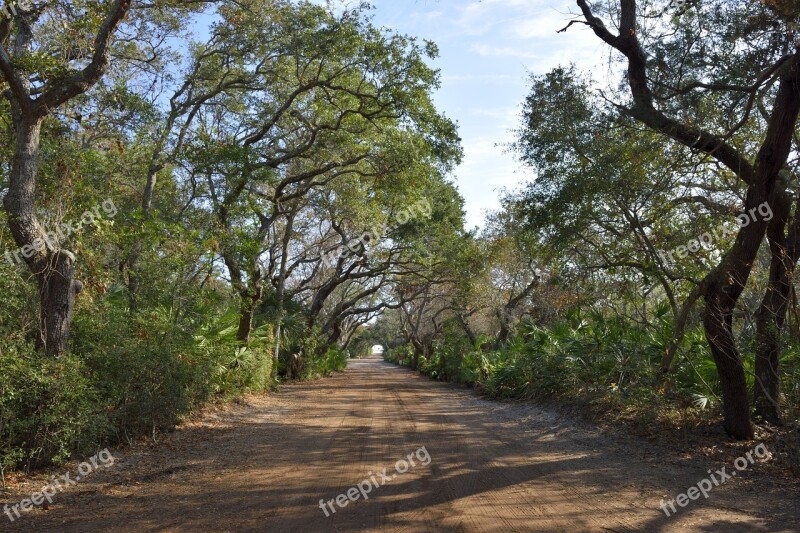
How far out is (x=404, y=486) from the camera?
657 cm

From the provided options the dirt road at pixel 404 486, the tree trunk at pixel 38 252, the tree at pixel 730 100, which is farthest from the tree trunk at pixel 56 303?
the tree at pixel 730 100

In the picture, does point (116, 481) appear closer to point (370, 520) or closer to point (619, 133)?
point (370, 520)

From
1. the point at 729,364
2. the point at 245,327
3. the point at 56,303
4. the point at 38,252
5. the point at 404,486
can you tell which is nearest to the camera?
the point at 404,486

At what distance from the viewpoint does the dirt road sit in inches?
212

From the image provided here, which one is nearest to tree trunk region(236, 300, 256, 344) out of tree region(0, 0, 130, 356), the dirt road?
the dirt road

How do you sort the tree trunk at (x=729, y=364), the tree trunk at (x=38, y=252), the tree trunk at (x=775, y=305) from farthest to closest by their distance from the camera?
1. the tree trunk at (x=729, y=364)
2. the tree trunk at (x=775, y=305)
3. the tree trunk at (x=38, y=252)

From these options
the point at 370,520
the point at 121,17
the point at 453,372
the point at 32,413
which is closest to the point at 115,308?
the point at 32,413

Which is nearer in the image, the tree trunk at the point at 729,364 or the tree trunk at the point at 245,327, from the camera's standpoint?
the tree trunk at the point at 729,364

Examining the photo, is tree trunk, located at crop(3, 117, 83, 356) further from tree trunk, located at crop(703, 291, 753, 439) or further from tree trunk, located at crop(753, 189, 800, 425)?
tree trunk, located at crop(753, 189, 800, 425)

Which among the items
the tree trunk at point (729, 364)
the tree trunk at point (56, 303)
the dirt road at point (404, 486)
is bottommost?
the dirt road at point (404, 486)

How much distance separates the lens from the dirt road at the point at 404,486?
5.39 meters

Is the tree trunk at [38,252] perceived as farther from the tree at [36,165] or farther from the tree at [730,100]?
the tree at [730,100]

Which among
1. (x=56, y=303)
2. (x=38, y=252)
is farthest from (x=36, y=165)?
(x=56, y=303)

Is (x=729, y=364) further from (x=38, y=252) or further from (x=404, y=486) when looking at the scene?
(x=38, y=252)
